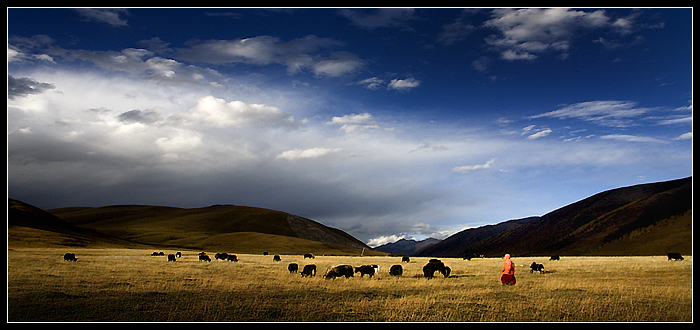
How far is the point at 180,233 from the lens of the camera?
14688 cm

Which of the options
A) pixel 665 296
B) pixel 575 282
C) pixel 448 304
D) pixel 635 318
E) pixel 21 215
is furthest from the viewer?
pixel 21 215

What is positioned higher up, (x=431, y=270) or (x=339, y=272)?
(x=339, y=272)

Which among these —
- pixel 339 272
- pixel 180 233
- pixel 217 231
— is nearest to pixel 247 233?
pixel 180 233

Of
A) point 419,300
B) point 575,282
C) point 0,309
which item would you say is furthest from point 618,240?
point 0,309

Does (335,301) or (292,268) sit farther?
(292,268)

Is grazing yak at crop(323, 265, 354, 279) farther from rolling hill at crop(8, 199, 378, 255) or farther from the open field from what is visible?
rolling hill at crop(8, 199, 378, 255)

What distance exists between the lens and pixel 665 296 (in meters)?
18.0

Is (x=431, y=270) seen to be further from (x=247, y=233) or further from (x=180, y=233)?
(x=180, y=233)

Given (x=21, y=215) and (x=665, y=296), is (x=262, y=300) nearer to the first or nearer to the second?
(x=665, y=296)

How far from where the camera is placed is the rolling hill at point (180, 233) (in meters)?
89.4

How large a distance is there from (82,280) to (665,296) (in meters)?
28.5
